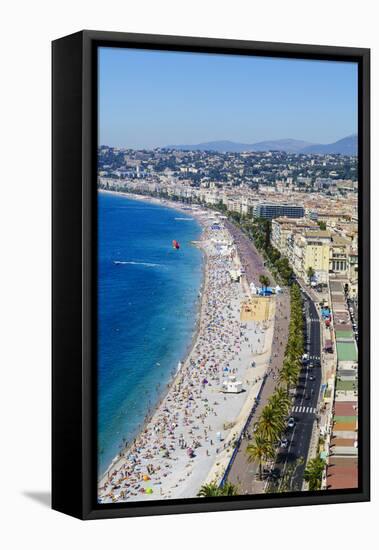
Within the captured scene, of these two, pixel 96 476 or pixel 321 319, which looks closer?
pixel 96 476

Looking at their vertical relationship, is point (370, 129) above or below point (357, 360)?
above

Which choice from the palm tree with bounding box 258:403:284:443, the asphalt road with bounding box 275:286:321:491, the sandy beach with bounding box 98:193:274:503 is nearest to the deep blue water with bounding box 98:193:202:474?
the sandy beach with bounding box 98:193:274:503

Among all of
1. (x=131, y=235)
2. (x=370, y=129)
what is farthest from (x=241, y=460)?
(x=370, y=129)

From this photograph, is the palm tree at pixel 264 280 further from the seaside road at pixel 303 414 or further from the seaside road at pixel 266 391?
the seaside road at pixel 303 414

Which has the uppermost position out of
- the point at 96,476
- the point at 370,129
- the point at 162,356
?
the point at 370,129

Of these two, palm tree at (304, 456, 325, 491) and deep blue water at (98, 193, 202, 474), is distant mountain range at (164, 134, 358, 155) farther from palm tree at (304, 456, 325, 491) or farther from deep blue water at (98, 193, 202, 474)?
palm tree at (304, 456, 325, 491)

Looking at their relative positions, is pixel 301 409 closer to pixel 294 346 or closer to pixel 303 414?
pixel 303 414

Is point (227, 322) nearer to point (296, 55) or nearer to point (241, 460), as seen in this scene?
point (241, 460)
